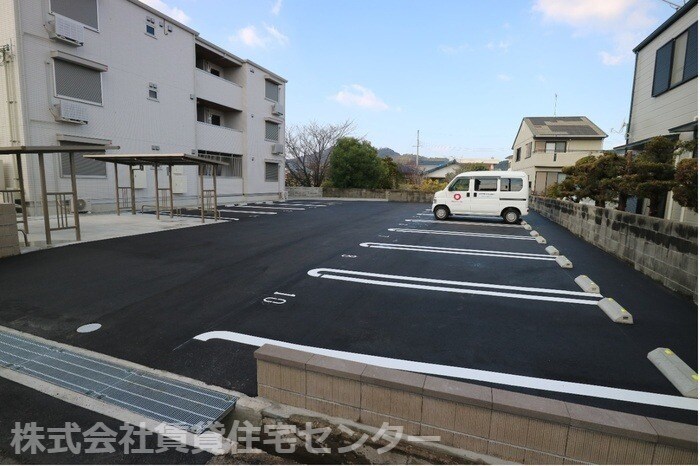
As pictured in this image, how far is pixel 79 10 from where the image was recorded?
42.1ft

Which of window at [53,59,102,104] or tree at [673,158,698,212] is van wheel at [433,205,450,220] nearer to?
tree at [673,158,698,212]

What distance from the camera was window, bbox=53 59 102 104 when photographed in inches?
487

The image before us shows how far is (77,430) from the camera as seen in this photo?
2293 millimetres

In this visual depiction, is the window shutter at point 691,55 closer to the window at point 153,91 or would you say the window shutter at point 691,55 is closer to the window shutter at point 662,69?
the window shutter at point 662,69

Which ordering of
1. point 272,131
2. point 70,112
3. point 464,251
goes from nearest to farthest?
point 464,251, point 70,112, point 272,131

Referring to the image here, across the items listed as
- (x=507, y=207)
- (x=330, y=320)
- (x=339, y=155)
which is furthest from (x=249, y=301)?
(x=339, y=155)

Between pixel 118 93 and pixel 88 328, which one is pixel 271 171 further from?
pixel 88 328

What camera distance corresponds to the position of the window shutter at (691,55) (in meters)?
8.66

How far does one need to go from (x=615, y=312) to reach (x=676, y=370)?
1364mm

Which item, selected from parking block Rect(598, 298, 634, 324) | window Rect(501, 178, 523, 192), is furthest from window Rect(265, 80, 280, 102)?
parking block Rect(598, 298, 634, 324)

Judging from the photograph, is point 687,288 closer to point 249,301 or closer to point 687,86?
point 249,301

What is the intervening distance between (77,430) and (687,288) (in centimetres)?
680

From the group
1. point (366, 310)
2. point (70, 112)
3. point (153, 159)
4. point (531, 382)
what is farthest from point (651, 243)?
point (70, 112)

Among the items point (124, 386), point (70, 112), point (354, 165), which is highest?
point (70, 112)
